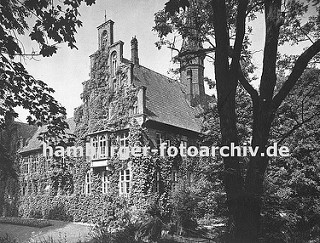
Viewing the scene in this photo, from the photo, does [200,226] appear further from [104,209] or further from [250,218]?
[250,218]

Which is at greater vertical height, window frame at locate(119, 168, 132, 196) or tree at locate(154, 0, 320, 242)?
tree at locate(154, 0, 320, 242)

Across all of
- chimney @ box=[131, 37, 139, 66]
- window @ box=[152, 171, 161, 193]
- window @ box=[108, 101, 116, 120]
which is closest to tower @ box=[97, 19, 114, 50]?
chimney @ box=[131, 37, 139, 66]

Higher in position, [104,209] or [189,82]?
[189,82]

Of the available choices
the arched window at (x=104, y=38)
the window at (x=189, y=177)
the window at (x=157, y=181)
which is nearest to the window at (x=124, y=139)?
the window at (x=157, y=181)

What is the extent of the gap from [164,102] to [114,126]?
4887 mm

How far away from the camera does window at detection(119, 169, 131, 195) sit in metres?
20.5

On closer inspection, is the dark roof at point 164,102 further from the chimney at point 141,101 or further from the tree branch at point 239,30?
the tree branch at point 239,30

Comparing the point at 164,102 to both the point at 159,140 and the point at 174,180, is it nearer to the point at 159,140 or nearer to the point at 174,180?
the point at 159,140

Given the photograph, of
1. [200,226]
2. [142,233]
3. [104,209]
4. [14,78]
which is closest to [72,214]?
[104,209]

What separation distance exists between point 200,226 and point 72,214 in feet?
36.0

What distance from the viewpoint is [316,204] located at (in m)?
16.0

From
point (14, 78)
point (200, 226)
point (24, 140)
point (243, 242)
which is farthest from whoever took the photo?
point (24, 140)

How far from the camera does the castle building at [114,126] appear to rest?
816 inches

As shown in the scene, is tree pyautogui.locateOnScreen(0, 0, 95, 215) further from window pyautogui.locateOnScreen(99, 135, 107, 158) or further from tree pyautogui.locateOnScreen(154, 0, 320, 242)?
window pyautogui.locateOnScreen(99, 135, 107, 158)
